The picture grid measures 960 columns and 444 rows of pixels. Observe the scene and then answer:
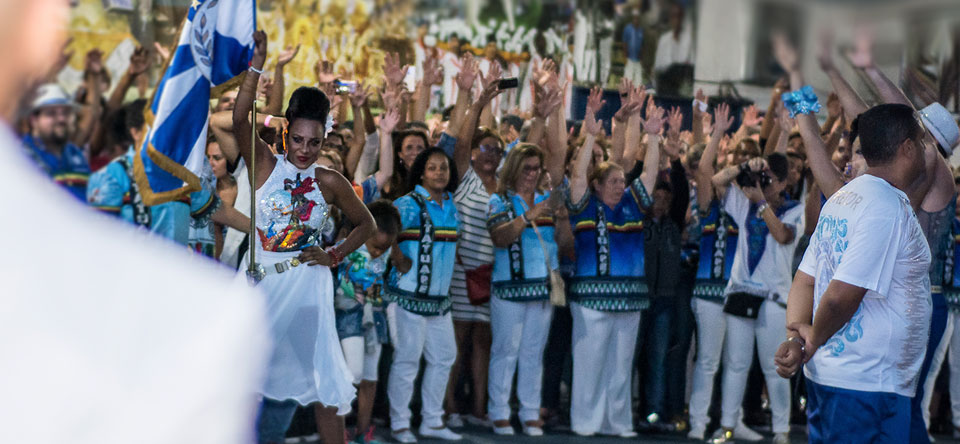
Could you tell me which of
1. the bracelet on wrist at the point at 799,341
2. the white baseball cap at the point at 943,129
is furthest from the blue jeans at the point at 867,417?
the white baseball cap at the point at 943,129

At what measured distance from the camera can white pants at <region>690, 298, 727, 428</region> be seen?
7191mm

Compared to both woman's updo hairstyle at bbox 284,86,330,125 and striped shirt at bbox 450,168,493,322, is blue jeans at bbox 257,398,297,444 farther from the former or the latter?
striped shirt at bbox 450,168,493,322

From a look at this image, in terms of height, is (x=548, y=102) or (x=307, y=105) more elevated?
(x=548, y=102)

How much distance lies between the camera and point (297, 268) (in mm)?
5070

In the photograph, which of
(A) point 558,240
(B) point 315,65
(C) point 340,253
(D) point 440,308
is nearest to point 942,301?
(A) point 558,240

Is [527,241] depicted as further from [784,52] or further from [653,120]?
[784,52]

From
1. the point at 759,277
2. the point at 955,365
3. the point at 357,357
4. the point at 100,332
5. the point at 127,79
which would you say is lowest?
the point at 955,365

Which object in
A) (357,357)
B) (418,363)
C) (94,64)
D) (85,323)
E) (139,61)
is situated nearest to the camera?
(85,323)

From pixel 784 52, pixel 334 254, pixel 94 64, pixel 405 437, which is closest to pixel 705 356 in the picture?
pixel 405 437

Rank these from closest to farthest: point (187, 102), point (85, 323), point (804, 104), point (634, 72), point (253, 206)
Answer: point (85, 323), point (804, 104), point (187, 102), point (253, 206), point (634, 72)

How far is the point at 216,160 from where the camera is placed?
6.25 metres

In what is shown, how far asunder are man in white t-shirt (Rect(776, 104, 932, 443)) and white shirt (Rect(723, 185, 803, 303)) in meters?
3.41

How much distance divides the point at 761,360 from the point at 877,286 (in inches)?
150

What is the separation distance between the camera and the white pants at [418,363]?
21.1ft
